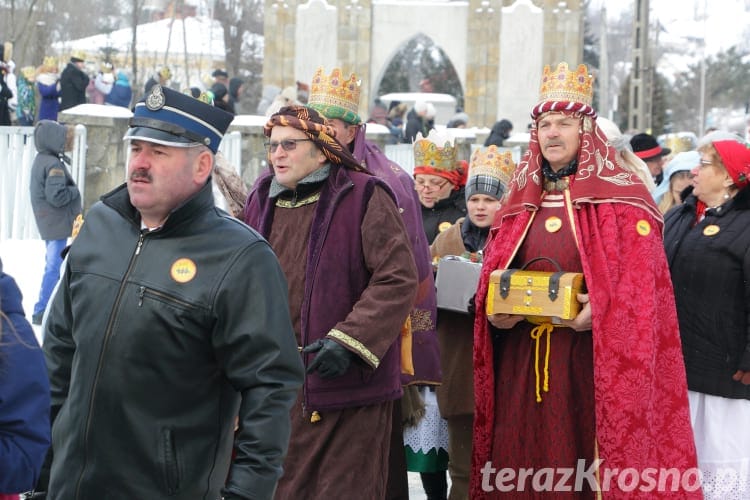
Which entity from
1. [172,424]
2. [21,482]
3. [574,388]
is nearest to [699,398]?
[574,388]

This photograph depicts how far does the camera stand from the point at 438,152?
7492mm

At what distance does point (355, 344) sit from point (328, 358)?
0.12 metres

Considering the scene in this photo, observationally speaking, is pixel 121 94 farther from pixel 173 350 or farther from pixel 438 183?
pixel 173 350

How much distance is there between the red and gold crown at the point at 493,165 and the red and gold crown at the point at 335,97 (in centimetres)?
112

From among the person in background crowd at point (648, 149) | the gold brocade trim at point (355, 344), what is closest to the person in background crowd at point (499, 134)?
the person in background crowd at point (648, 149)

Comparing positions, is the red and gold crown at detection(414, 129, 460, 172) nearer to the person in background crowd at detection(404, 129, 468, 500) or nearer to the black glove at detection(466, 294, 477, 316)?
Result: the person in background crowd at detection(404, 129, 468, 500)

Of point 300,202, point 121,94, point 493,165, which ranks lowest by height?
point 300,202

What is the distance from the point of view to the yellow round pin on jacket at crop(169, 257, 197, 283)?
331cm

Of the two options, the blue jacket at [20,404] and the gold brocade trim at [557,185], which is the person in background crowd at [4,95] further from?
the blue jacket at [20,404]

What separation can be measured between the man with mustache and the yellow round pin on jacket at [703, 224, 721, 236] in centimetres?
316

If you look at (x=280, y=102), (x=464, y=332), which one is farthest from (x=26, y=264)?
(x=464, y=332)

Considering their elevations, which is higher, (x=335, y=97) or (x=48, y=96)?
(x=48, y=96)

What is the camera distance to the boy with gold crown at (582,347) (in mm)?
5223

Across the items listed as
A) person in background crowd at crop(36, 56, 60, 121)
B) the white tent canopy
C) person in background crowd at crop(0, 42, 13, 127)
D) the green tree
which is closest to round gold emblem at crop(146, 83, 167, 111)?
person in background crowd at crop(36, 56, 60, 121)
